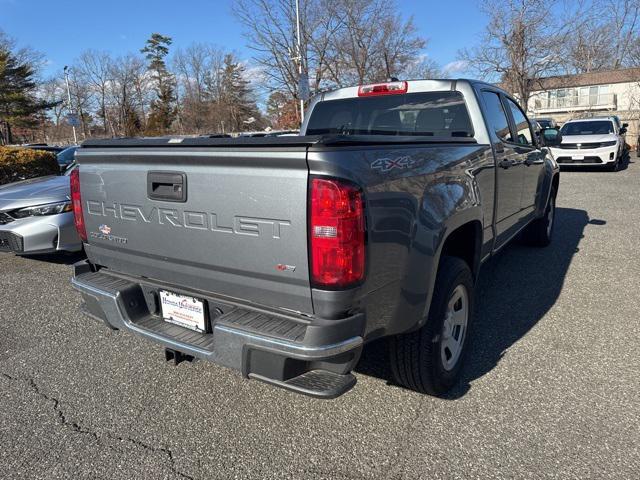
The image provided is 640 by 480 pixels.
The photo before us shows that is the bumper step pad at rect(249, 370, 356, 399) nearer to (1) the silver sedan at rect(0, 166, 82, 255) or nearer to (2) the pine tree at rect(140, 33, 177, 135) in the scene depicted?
(1) the silver sedan at rect(0, 166, 82, 255)

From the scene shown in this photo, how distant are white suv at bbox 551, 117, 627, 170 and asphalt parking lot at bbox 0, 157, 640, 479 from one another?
11.9 metres

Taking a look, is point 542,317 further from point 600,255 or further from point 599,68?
point 599,68

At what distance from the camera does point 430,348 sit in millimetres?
2508

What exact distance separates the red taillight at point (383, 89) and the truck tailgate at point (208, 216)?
2.13 meters

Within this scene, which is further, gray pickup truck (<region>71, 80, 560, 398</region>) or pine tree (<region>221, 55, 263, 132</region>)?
pine tree (<region>221, 55, 263, 132</region>)

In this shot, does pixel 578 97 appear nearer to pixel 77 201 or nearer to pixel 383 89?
pixel 383 89

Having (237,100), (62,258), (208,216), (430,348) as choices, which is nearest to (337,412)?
(430,348)

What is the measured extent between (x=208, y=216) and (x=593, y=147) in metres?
15.2

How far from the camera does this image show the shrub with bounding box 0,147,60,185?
9648 mm

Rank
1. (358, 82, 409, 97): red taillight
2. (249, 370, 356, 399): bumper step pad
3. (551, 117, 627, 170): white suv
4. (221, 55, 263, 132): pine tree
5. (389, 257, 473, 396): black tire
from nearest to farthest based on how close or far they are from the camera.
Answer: (249, 370, 356, 399): bumper step pad
(389, 257, 473, 396): black tire
(358, 82, 409, 97): red taillight
(551, 117, 627, 170): white suv
(221, 55, 263, 132): pine tree

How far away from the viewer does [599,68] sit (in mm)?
44281

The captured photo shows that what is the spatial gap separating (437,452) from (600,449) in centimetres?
79

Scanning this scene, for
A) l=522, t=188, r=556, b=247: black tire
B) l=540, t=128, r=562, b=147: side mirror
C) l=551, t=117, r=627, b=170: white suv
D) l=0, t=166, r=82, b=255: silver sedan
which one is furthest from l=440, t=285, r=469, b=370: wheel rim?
l=551, t=117, r=627, b=170: white suv

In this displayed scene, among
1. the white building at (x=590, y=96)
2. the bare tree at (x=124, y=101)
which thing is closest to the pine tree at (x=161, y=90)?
the bare tree at (x=124, y=101)
